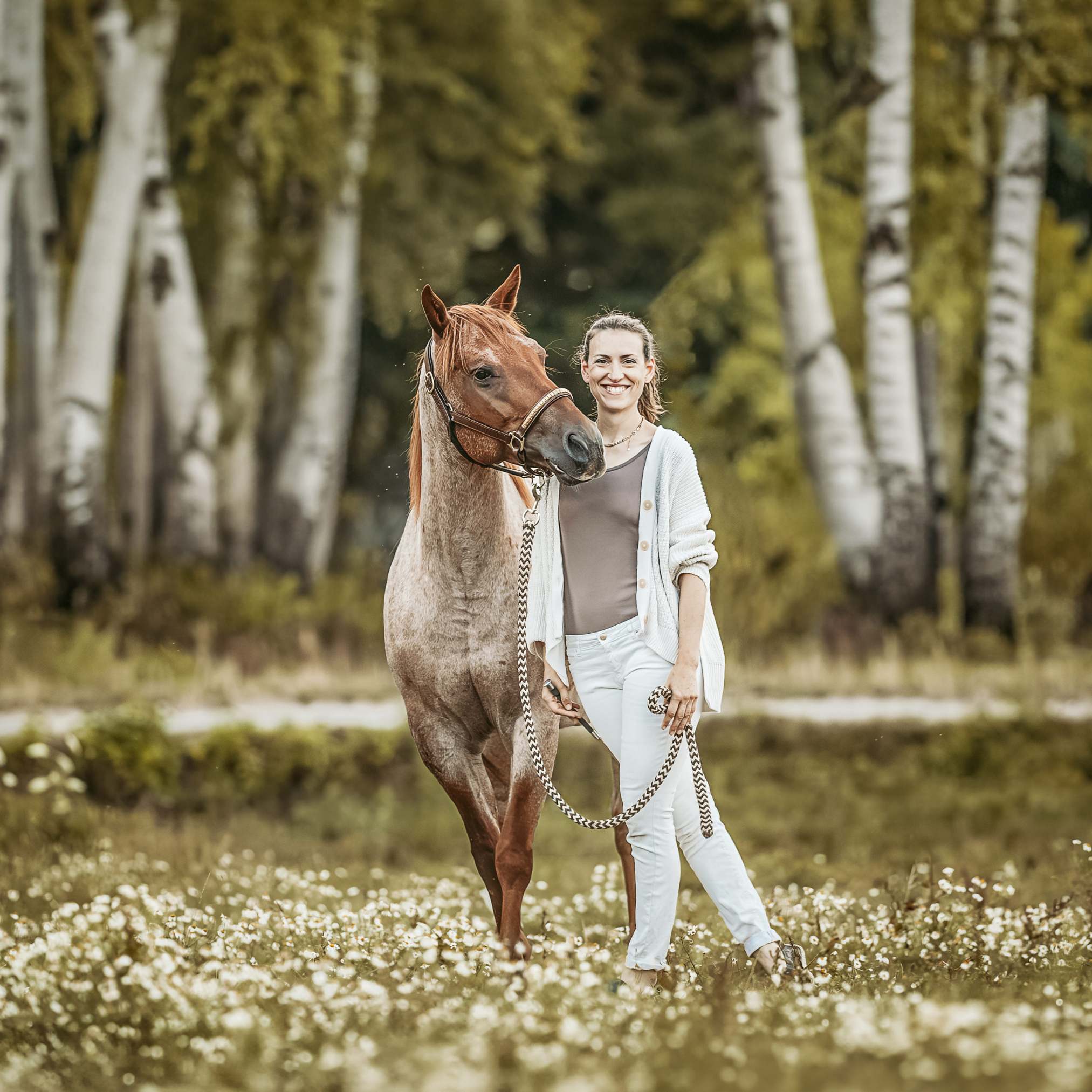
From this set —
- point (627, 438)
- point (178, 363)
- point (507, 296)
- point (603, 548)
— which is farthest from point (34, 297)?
point (603, 548)

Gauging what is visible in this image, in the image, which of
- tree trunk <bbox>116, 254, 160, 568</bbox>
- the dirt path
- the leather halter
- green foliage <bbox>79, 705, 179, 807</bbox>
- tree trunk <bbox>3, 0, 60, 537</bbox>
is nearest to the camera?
the leather halter

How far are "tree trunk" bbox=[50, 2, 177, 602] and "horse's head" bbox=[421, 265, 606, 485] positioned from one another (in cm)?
1010

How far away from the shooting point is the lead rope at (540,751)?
503 cm

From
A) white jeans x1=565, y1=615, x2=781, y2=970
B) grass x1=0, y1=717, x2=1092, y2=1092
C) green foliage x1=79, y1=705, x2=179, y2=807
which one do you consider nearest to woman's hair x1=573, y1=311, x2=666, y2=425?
white jeans x1=565, y1=615, x2=781, y2=970

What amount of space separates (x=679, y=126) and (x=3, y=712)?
1459 cm

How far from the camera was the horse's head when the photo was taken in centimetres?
490

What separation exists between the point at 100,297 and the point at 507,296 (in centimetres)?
992

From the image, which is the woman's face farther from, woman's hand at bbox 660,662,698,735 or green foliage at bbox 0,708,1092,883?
green foliage at bbox 0,708,1092,883

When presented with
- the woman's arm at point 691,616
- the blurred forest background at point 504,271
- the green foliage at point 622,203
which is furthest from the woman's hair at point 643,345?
the green foliage at point 622,203

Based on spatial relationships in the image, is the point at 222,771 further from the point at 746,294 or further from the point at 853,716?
the point at 746,294

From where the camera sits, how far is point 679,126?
2320cm

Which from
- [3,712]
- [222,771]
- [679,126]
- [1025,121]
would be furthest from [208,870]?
[679,126]

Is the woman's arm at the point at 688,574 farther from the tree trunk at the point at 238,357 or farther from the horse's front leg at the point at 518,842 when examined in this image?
the tree trunk at the point at 238,357

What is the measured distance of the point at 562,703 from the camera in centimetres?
524
